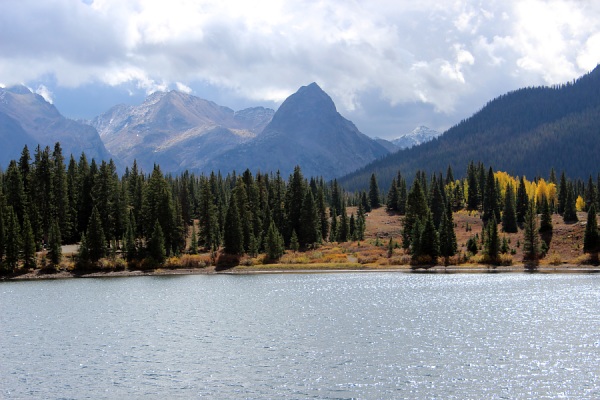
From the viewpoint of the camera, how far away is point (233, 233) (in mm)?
120625

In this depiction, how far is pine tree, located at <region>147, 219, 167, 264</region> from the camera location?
11612 centimetres

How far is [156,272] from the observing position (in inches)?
4437

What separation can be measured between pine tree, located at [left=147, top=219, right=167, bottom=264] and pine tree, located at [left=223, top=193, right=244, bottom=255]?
12.3m

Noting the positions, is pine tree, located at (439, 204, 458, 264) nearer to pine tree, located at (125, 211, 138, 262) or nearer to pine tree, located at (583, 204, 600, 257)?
pine tree, located at (583, 204, 600, 257)

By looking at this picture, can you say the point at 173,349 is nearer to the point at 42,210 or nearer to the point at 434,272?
the point at 434,272

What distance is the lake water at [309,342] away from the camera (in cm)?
3609

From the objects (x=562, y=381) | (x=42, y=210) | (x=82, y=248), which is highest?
(x=42, y=210)

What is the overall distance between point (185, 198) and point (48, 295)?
80.2 meters

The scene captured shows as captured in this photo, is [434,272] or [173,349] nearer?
[173,349]

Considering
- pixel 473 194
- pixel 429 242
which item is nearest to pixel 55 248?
pixel 429 242

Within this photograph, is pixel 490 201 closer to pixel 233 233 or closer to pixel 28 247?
pixel 233 233

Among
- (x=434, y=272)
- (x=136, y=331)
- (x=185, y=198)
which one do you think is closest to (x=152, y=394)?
(x=136, y=331)

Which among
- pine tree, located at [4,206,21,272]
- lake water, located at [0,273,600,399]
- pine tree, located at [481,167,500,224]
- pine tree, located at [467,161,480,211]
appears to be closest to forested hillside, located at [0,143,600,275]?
pine tree, located at [4,206,21,272]

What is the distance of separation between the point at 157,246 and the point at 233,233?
14938 mm
